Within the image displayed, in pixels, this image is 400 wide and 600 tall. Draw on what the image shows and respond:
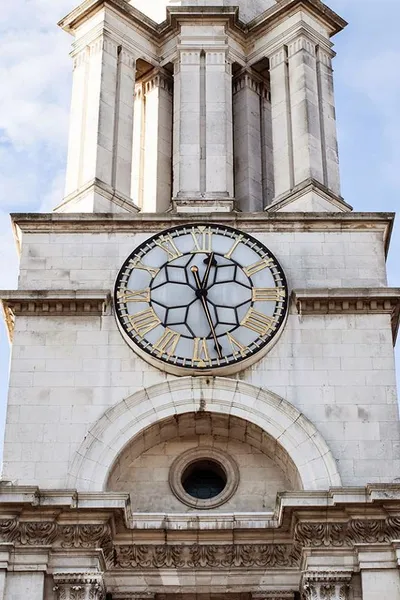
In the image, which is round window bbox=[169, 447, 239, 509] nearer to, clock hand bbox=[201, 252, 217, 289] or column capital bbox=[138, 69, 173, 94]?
clock hand bbox=[201, 252, 217, 289]

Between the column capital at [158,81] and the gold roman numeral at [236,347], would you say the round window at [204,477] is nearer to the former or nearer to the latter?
the gold roman numeral at [236,347]

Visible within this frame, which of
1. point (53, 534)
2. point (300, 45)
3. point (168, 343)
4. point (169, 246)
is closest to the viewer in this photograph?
point (53, 534)

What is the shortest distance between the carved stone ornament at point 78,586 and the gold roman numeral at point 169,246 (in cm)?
582

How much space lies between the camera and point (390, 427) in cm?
2447

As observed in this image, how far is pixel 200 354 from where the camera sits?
25266 millimetres

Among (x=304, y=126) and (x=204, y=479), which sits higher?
(x=304, y=126)

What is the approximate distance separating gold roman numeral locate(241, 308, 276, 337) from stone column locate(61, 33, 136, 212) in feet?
11.5

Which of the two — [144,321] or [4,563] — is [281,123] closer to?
[144,321]

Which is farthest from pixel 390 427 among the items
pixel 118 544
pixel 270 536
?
pixel 118 544

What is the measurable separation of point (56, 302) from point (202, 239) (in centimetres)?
267

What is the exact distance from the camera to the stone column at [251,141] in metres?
29.6

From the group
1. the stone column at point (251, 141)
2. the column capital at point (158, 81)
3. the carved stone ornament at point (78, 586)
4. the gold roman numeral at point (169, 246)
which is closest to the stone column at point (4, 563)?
the carved stone ornament at point (78, 586)

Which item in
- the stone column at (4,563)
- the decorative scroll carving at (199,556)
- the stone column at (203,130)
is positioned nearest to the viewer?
the stone column at (4,563)

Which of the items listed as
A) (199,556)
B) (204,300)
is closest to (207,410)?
(204,300)
